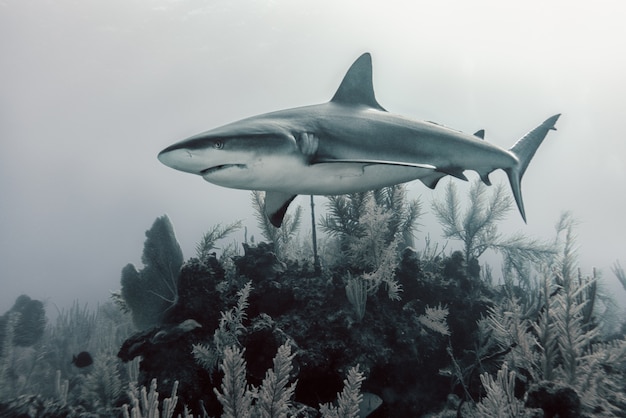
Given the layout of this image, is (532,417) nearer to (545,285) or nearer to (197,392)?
(545,285)

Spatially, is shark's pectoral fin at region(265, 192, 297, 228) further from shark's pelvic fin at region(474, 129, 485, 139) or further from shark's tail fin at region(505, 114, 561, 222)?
shark's tail fin at region(505, 114, 561, 222)

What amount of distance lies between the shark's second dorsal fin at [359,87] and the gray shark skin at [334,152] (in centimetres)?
1

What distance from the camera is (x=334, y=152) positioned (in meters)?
3.54

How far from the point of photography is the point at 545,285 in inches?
156

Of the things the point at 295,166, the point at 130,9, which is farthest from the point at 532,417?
the point at 130,9

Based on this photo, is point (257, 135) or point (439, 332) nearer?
point (257, 135)

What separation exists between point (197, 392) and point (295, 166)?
2.88 m

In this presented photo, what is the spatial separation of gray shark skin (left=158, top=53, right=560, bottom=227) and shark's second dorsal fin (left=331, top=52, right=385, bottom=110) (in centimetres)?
1

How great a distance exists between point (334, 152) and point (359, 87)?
58.0 inches

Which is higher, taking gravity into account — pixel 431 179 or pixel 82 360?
pixel 431 179

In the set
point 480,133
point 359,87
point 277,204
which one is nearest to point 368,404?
point 277,204

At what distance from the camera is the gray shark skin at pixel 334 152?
283 cm

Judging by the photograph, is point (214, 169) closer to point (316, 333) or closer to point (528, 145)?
point (316, 333)

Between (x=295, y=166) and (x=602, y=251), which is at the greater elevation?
(x=295, y=166)
